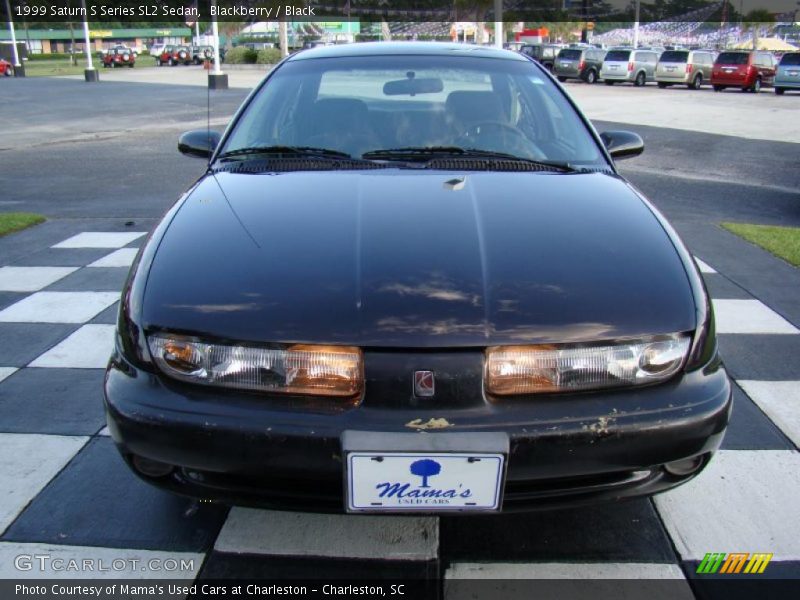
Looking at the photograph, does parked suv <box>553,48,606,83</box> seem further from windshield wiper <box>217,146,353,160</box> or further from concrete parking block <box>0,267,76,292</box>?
windshield wiper <box>217,146,353,160</box>

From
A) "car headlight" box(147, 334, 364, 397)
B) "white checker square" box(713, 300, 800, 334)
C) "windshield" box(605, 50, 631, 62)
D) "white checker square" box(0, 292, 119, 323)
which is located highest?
"windshield" box(605, 50, 631, 62)

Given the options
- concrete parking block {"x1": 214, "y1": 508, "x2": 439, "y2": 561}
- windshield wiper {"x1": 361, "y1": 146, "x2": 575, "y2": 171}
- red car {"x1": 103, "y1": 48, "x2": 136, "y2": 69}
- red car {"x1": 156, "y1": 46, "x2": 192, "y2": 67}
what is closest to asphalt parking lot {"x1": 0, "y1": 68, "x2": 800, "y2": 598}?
concrete parking block {"x1": 214, "y1": 508, "x2": 439, "y2": 561}

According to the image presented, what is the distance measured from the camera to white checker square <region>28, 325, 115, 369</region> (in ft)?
10.5

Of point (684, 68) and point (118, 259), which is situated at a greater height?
point (684, 68)

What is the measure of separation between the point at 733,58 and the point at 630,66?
3567 millimetres

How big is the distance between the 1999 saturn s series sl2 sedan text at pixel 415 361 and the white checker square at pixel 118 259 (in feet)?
9.00

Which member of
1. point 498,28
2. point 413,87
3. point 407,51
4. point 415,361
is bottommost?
point 415,361

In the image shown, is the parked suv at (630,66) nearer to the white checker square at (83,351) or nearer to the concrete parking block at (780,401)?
the concrete parking block at (780,401)

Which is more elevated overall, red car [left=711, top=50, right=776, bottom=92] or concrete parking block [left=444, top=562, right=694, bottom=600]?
red car [left=711, top=50, right=776, bottom=92]

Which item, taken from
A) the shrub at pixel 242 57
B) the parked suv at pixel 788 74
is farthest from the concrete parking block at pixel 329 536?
the shrub at pixel 242 57

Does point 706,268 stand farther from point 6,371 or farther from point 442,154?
point 6,371

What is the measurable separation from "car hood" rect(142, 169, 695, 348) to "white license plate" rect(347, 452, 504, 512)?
0.26 meters

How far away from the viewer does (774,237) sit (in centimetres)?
536

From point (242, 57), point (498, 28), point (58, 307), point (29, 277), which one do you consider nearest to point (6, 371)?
point (58, 307)
